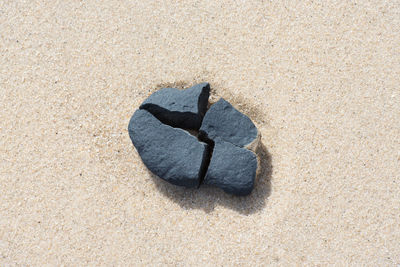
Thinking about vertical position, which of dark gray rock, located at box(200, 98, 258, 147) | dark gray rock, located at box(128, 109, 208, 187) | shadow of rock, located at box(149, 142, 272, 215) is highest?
dark gray rock, located at box(200, 98, 258, 147)

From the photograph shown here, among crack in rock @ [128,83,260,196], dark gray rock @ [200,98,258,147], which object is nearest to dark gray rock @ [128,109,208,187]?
crack in rock @ [128,83,260,196]

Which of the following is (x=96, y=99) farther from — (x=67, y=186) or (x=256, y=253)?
(x=256, y=253)

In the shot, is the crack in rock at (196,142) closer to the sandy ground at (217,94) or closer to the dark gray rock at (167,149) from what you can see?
the dark gray rock at (167,149)

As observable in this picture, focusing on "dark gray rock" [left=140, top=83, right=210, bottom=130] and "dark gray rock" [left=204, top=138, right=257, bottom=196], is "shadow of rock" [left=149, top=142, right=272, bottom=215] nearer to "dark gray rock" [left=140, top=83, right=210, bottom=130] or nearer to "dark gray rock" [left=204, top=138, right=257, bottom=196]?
"dark gray rock" [left=204, top=138, right=257, bottom=196]

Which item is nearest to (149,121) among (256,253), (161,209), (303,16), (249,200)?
(161,209)

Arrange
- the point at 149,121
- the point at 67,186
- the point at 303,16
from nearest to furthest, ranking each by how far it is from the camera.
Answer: the point at 149,121, the point at 67,186, the point at 303,16

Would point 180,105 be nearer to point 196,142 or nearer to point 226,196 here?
point 196,142

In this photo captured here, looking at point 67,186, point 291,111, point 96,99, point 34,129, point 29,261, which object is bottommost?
point 29,261
